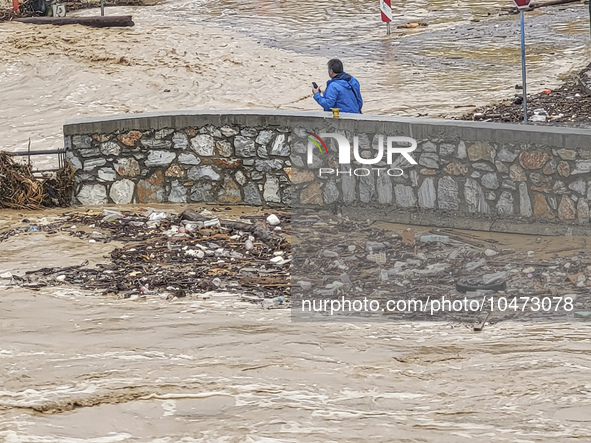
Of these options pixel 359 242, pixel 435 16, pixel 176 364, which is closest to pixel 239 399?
pixel 176 364

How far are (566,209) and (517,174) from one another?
0.60m

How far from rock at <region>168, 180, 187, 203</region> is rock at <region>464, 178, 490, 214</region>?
140 inches

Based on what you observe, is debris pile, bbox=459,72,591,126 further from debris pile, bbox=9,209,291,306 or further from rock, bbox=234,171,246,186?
debris pile, bbox=9,209,291,306

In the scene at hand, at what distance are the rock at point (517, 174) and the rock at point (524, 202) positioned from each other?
0.06m

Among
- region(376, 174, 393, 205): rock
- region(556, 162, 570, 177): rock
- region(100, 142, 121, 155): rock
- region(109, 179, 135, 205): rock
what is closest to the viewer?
region(556, 162, 570, 177): rock

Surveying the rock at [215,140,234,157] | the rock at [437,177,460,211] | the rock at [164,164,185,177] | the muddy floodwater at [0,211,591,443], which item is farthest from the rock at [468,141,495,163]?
the rock at [164,164,185,177]

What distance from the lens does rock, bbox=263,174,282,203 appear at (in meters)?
11.9

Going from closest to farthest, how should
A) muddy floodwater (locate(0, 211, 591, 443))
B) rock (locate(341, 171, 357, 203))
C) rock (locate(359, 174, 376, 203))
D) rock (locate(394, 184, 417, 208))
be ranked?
muddy floodwater (locate(0, 211, 591, 443)) → rock (locate(394, 184, 417, 208)) → rock (locate(359, 174, 376, 203)) → rock (locate(341, 171, 357, 203))

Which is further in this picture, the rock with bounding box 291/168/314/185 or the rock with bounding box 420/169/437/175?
the rock with bounding box 291/168/314/185

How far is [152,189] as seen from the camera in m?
12.3

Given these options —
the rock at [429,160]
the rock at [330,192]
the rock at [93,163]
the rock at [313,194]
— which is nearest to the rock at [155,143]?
the rock at [93,163]

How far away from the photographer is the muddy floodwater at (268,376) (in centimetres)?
647

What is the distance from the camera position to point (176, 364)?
7484 millimetres

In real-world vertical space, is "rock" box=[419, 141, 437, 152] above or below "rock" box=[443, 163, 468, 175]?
above
